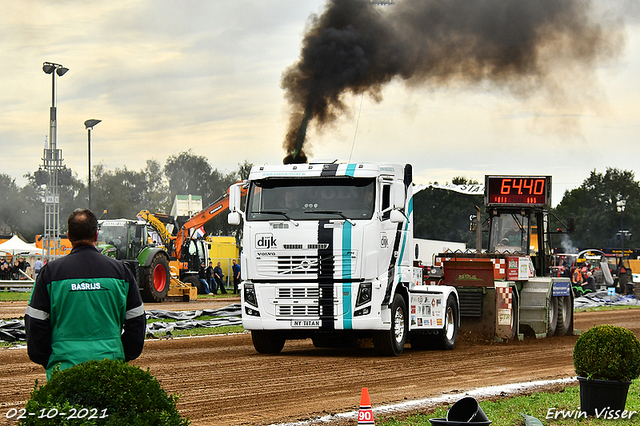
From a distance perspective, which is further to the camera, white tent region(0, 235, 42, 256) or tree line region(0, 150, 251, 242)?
tree line region(0, 150, 251, 242)

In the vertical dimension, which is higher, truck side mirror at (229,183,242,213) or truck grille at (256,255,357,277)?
truck side mirror at (229,183,242,213)

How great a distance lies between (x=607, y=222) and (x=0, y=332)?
96446 mm

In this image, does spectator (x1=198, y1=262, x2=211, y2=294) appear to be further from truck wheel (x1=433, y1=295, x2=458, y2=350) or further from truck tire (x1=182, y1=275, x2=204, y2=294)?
→ truck wheel (x1=433, y1=295, x2=458, y2=350)

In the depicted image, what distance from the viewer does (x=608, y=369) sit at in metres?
8.08

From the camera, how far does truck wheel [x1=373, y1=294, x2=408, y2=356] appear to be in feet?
46.5

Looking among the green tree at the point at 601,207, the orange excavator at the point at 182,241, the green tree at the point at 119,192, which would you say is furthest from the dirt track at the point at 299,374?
the green tree at the point at 601,207

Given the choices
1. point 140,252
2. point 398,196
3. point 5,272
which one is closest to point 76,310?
point 398,196

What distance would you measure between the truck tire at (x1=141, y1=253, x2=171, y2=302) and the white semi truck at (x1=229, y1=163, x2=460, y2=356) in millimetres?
16192

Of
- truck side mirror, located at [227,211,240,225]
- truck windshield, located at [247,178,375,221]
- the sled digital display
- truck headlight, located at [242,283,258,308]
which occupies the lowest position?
truck headlight, located at [242,283,258,308]

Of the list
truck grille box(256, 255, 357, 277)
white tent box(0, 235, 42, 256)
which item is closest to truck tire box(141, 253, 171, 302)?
truck grille box(256, 255, 357, 277)

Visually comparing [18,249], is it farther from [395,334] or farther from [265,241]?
[395,334]

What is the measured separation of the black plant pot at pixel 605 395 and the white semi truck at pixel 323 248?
5789mm

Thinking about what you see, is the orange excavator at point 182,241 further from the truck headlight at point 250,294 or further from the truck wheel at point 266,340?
the truck headlight at point 250,294

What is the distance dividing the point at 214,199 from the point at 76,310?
97227mm
